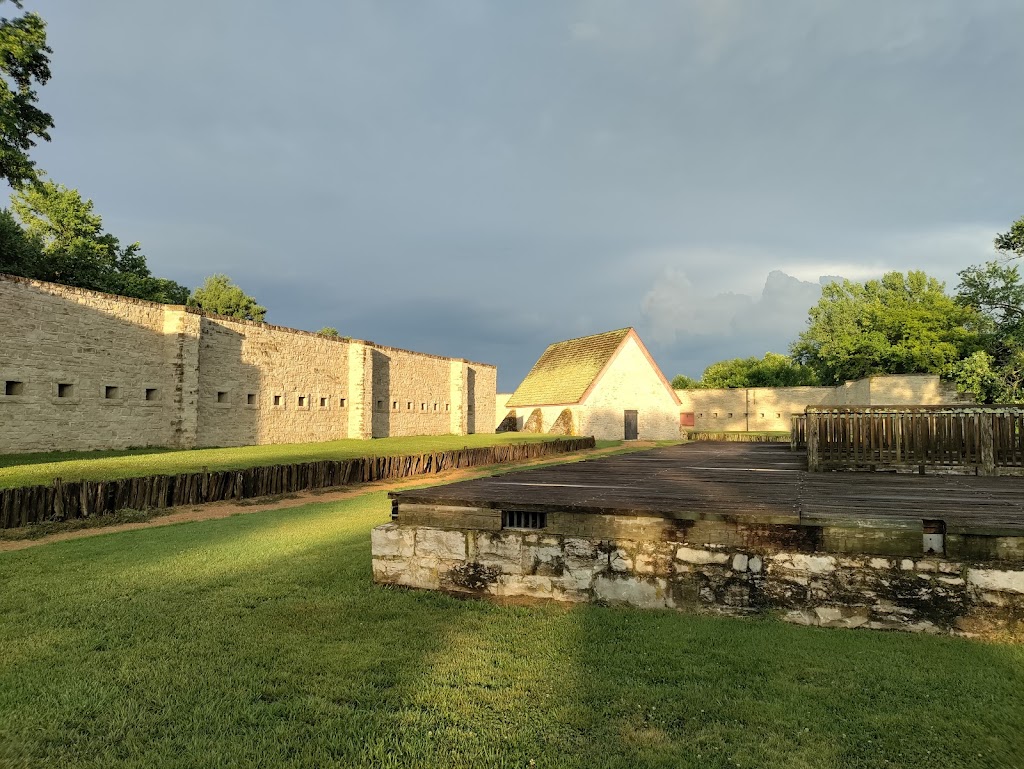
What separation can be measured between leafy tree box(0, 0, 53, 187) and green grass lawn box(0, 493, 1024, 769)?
17318mm

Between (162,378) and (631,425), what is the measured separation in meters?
27.6

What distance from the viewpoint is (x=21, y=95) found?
53.7 feet

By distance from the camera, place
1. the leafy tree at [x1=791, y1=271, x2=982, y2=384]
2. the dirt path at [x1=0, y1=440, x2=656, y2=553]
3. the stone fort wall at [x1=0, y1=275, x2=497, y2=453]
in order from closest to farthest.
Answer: the dirt path at [x1=0, y1=440, x2=656, y2=553] < the stone fort wall at [x1=0, y1=275, x2=497, y2=453] < the leafy tree at [x1=791, y1=271, x2=982, y2=384]

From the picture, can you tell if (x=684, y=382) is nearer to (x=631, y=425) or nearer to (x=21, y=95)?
(x=631, y=425)

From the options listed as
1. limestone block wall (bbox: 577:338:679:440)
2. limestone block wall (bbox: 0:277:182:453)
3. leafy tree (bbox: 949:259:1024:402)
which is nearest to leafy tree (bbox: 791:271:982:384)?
leafy tree (bbox: 949:259:1024:402)

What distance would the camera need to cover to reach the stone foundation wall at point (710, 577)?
408cm

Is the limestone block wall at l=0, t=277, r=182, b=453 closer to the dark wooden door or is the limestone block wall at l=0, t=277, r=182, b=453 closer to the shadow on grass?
the shadow on grass

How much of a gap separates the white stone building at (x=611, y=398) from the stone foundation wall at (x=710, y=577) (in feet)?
101

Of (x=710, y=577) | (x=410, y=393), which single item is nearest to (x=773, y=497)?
(x=710, y=577)

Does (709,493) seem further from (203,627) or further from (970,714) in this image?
(203,627)

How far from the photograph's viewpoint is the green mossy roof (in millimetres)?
37000

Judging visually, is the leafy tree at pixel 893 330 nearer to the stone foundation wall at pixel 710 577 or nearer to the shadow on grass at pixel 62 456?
the stone foundation wall at pixel 710 577

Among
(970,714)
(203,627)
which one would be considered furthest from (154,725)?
(970,714)

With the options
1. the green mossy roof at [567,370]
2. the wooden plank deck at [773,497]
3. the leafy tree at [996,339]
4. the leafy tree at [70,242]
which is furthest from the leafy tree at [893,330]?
the leafy tree at [70,242]
